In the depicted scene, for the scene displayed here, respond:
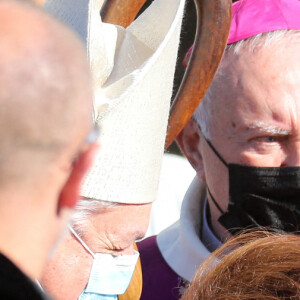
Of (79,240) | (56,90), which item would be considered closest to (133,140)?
(79,240)

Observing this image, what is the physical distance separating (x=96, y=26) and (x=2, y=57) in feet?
3.70

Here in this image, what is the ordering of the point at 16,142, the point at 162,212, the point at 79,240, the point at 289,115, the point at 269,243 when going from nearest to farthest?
the point at 16,142 → the point at 269,243 → the point at 79,240 → the point at 289,115 → the point at 162,212

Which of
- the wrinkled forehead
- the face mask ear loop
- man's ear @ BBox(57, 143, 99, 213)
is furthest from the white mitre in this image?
man's ear @ BBox(57, 143, 99, 213)

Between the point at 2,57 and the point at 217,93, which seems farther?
the point at 217,93

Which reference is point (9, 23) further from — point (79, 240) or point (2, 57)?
point (79, 240)

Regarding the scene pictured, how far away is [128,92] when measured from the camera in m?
1.96

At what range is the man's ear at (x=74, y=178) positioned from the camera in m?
1.03

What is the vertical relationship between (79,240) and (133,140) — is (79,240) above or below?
below

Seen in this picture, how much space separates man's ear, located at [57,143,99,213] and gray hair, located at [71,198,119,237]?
0.94m

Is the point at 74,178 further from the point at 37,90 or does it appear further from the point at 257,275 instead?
the point at 257,275

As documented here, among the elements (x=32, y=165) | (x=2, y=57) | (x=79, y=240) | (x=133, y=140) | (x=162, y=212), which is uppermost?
(x=2, y=57)

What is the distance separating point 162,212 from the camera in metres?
3.97

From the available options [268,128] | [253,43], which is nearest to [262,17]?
[253,43]

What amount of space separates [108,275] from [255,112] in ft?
2.73
